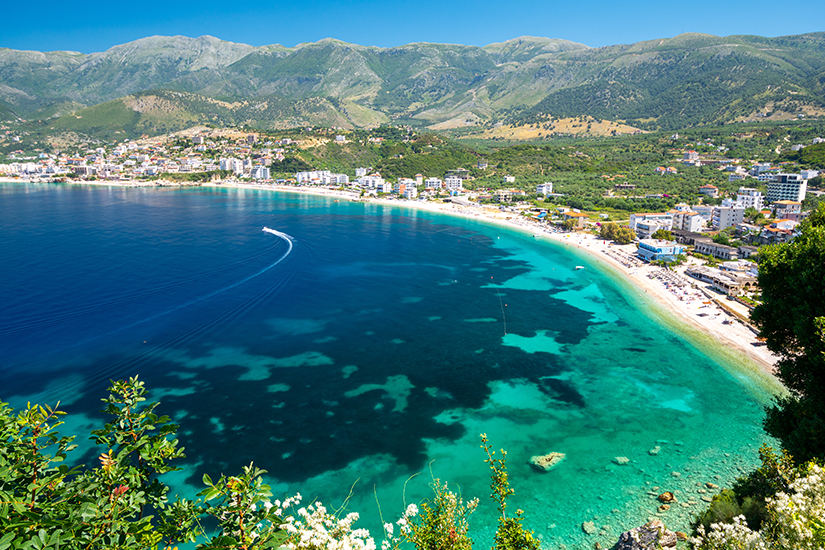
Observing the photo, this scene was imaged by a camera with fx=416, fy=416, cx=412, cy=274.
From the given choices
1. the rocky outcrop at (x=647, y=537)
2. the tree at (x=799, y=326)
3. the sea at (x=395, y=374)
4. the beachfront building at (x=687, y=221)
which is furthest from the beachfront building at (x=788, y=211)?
the rocky outcrop at (x=647, y=537)

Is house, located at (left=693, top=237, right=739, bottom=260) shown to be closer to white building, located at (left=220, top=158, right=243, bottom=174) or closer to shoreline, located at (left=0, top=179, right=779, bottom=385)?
shoreline, located at (left=0, top=179, right=779, bottom=385)

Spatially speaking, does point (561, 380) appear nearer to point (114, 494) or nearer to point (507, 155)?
point (114, 494)

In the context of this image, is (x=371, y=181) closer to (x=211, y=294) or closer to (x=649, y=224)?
(x=649, y=224)

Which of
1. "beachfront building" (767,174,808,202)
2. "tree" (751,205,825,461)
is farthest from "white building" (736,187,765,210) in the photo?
"tree" (751,205,825,461)

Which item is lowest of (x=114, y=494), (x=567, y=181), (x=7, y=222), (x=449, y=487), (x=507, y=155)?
(x=449, y=487)

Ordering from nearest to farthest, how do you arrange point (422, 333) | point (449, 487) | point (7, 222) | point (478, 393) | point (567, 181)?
point (449, 487), point (478, 393), point (422, 333), point (7, 222), point (567, 181)

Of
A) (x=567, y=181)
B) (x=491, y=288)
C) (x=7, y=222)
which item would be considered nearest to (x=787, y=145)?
(x=567, y=181)

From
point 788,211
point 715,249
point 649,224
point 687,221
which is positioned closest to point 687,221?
point 687,221
